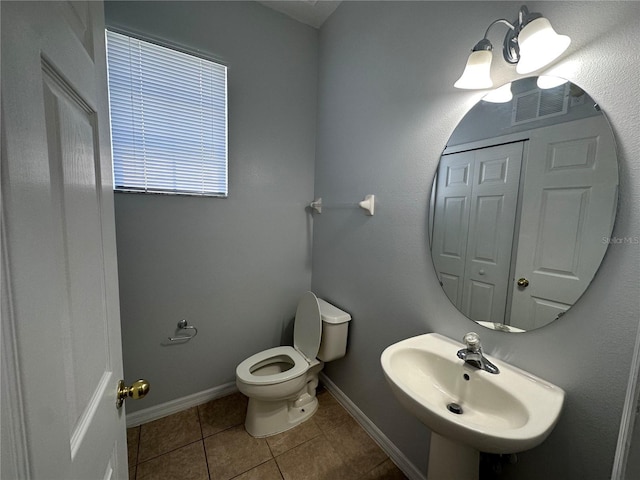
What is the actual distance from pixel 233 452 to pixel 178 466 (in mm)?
278

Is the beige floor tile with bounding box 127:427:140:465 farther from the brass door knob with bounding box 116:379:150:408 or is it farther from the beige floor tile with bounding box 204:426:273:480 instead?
the brass door knob with bounding box 116:379:150:408

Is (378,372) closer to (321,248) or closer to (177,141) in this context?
(321,248)

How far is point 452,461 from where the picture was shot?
3.01ft

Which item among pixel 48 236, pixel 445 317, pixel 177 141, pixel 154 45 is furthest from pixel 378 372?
pixel 154 45

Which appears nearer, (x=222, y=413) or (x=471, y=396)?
(x=471, y=396)

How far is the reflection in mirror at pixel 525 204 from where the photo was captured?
0.75 metres

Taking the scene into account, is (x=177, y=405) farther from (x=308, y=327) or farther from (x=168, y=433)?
(x=308, y=327)

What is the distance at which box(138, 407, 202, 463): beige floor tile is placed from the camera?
4.69ft

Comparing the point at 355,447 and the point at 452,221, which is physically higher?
the point at 452,221

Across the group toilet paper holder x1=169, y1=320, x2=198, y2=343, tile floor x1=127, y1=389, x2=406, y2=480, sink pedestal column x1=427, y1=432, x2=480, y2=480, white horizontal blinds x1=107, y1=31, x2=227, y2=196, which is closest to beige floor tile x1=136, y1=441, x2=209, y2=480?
tile floor x1=127, y1=389, x2=406, y2=480

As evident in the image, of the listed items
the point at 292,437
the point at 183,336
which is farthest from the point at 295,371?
the point at 183,336

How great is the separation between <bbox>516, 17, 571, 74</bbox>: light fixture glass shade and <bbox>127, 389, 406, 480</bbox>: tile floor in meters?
1.90

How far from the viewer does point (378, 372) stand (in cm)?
150

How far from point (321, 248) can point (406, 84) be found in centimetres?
119
